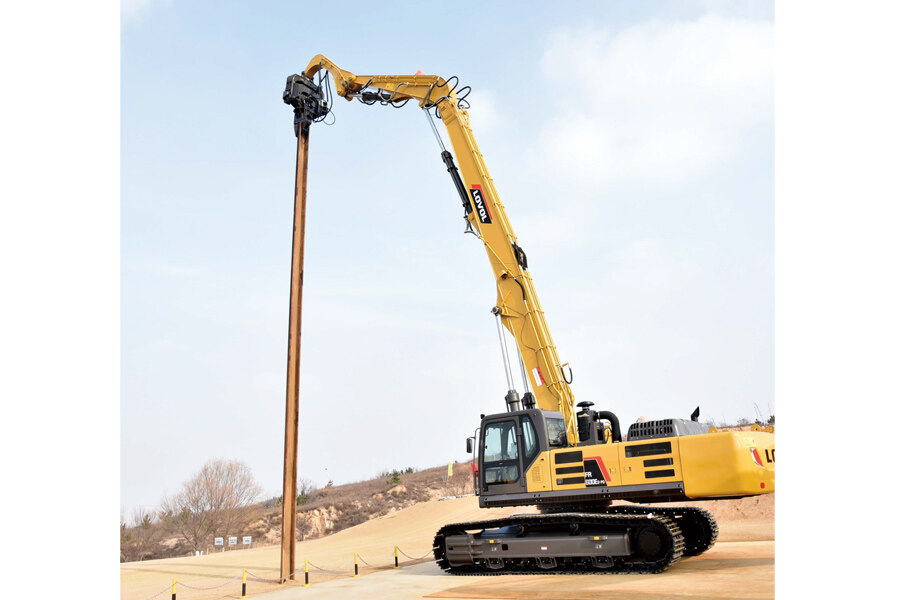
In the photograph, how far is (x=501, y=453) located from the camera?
1337cm

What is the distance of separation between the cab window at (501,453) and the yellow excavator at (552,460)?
0.02m

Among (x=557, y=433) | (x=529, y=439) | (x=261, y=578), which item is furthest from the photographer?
(x=261, y=578)

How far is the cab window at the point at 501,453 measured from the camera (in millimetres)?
13180

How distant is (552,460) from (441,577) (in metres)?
3.59

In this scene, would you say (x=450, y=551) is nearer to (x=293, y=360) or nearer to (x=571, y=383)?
(x=571, y=383)

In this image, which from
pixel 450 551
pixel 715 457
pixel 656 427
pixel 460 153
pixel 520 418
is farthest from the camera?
pixel 460 153

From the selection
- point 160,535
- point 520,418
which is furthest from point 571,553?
point 160,535

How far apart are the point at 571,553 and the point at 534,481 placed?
145 centimetres

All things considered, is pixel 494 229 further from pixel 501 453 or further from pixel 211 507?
pixel 211 507

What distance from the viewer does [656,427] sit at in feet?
40.4

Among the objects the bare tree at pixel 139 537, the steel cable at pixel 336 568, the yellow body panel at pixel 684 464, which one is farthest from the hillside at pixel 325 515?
the yellow body panel at pixel 684 464

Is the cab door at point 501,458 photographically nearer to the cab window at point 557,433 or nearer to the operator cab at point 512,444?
the operator cab at point 512,444

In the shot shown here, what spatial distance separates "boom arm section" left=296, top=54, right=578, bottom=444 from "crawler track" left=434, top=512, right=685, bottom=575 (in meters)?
1.56

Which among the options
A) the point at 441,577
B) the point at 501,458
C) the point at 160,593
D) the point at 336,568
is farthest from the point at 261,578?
the point at 501,458
